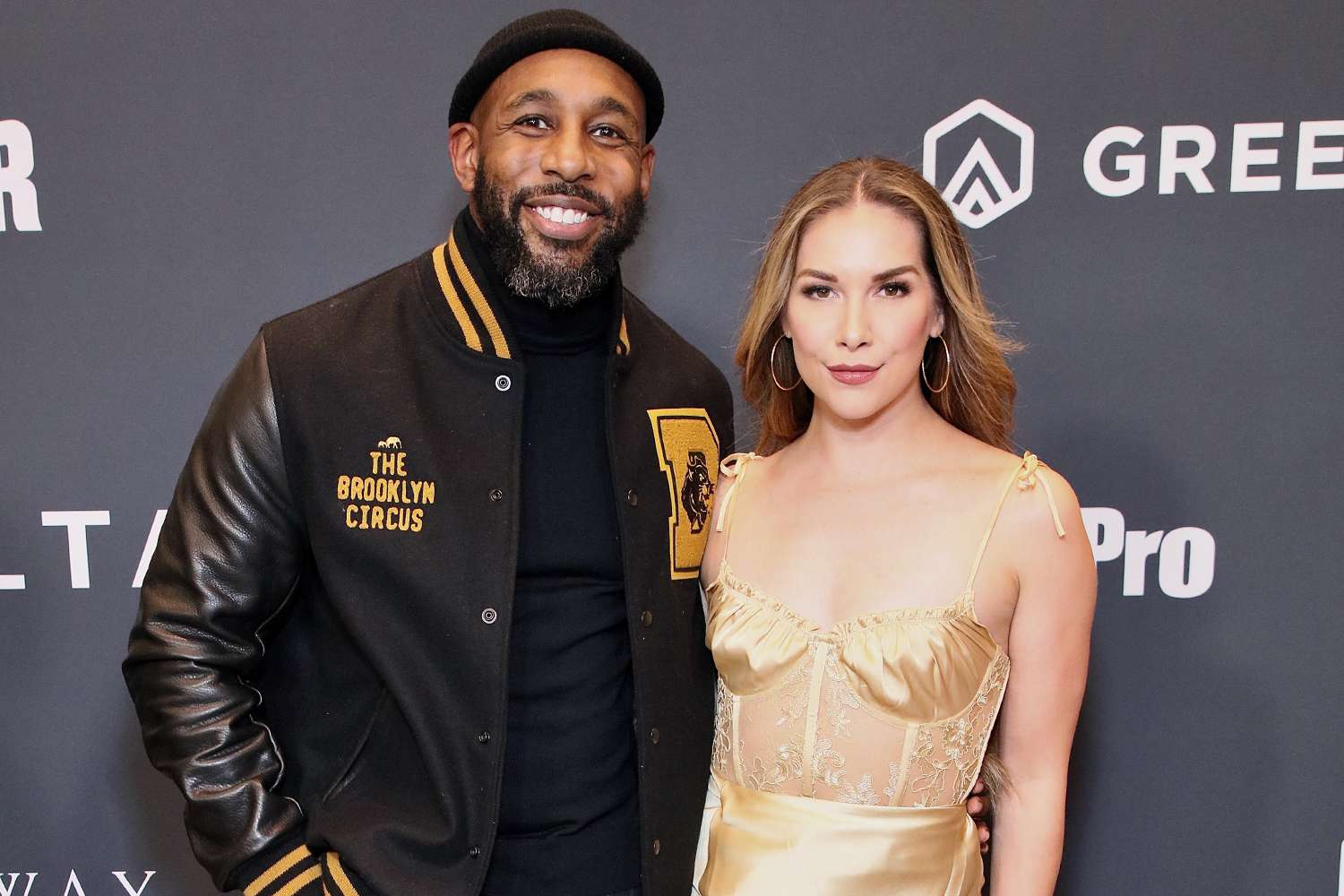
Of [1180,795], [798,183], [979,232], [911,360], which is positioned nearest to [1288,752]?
[1180,795]

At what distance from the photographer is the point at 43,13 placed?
195 cm

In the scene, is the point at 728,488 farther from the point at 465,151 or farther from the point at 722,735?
the point at 465,151

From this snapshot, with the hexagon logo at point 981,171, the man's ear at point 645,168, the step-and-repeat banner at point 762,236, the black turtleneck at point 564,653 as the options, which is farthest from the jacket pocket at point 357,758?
the hexagon logo at point 981,171

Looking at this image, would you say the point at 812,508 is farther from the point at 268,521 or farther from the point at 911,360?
the point at 268,521

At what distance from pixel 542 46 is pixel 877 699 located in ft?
3.34

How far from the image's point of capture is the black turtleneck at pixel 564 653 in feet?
4.52

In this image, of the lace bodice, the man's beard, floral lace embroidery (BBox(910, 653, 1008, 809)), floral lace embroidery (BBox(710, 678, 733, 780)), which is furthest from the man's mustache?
floral lace embroidery (BBox(910, 653, 1008, 809))

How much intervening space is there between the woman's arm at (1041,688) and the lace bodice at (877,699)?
0.03 m

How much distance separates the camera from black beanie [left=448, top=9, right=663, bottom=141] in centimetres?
143

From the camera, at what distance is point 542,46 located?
4.71 feet

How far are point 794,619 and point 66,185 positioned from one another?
65.4 inches

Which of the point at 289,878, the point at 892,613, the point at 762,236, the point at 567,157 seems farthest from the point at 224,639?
the point at 762,236

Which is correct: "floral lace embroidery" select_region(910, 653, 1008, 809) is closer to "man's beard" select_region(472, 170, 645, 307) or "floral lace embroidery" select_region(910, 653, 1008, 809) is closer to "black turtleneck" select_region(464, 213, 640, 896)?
"black turtleneck" select_region(464, 213, 640, 896)

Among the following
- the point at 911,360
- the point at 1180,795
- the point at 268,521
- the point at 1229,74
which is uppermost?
the point at 1229,74
